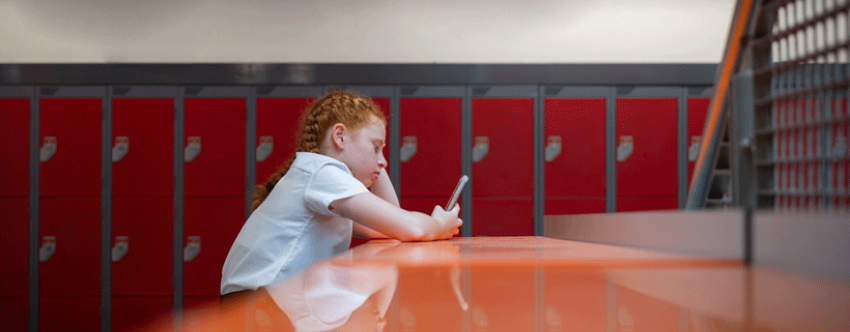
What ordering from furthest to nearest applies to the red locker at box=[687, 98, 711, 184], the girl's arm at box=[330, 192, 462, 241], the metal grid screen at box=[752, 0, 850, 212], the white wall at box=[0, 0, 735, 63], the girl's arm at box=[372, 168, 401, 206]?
the white wall at box=[0, 0, 735, 63] → the red locker at box=[687, 98, 711, 184] → the girl's arm at box=[372, 168, 401, 206] → the girl's arm at box=[330, 192, 462, 241] → the metal grid screen at box=[752, 0, 850, 212]

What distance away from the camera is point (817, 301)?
0.98 feet

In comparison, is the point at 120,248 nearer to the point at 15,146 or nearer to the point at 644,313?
the point at 15,146

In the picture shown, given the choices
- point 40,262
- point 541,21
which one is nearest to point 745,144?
point 541,21

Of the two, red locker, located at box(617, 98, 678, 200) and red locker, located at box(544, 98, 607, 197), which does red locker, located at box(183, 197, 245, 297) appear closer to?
red locker, located at box(544, 98, 607, 197)

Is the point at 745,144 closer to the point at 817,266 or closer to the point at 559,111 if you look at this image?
the point at 817,266

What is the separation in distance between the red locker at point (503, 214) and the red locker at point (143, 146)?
4.89 feet

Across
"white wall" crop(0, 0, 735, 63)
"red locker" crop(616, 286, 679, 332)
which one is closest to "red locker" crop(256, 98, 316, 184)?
"white wall" crop(0, 0, 735, 63)

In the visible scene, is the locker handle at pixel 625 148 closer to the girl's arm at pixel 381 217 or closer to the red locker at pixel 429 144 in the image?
the red locker at pixel 429 144

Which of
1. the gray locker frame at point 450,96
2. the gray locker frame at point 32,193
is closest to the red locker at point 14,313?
the gray locker frame at point 32,193

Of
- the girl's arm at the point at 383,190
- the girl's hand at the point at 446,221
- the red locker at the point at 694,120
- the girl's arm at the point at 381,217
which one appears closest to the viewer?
the girl's arm at the point at 381,217

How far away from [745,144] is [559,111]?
85.6 inches

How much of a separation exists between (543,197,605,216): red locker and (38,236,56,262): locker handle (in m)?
2.39

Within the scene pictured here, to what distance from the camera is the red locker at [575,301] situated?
0.87ft

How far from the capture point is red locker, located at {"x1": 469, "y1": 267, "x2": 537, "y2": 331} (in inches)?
10.7
